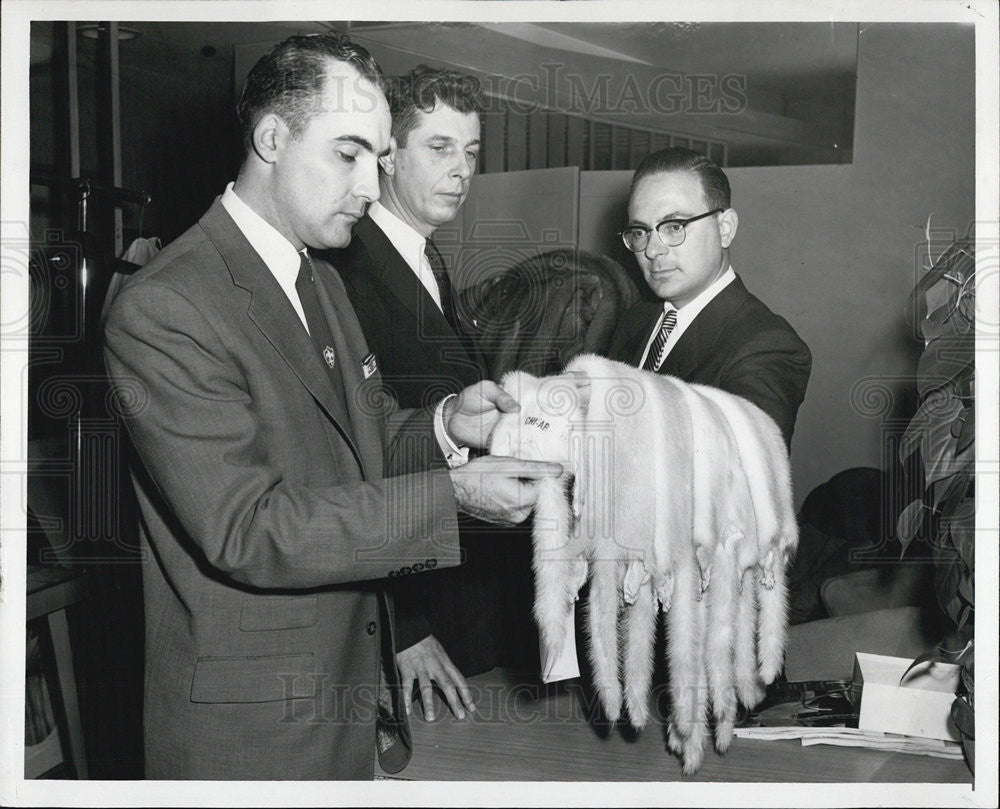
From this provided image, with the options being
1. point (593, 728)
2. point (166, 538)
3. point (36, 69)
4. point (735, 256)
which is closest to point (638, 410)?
point (735, 256)

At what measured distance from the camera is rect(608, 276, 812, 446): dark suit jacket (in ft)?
5.24

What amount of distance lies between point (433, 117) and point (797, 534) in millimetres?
965

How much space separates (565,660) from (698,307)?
25.8 inches

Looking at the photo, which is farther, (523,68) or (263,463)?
(523,68)

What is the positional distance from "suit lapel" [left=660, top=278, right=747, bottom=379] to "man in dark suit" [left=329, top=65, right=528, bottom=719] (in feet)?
1.11

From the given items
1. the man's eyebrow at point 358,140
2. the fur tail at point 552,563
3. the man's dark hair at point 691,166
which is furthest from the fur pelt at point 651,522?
the man's eyebrow at point 358,140

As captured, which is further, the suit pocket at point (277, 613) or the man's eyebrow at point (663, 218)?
the man's eyebrow at point (663, 218)

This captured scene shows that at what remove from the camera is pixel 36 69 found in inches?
64.7

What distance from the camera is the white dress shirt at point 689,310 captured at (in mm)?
1604

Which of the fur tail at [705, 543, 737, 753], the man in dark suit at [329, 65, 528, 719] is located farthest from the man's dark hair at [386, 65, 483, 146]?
the fur tail at [705, 543, 737, 753]

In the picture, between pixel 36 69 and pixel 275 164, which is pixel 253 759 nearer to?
pixel 275 164

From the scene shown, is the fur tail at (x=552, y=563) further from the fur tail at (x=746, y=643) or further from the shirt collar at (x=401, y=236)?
the shirt collar at (x=401, y=236)

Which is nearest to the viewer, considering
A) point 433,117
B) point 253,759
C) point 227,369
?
point 227,369

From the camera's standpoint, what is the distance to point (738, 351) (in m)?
1.61
